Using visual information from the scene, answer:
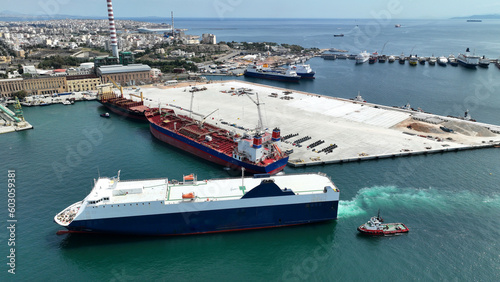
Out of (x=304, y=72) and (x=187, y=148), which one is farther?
(x=304, y=72)

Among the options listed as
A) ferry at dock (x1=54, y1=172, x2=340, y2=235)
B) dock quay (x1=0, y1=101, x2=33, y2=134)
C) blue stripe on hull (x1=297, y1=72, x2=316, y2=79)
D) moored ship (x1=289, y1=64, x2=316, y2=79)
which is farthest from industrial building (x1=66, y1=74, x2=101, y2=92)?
blue stripe on hull (x1=297, y1=72, x2=316, y2=79)

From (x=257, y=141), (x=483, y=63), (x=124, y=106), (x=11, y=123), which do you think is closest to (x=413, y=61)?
(x=483, y=63)

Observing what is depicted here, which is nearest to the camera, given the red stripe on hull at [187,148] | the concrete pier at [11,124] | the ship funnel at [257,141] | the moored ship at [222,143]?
the ship funnel at [257,141]

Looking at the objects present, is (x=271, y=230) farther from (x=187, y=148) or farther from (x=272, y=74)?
(x=272, y=74)

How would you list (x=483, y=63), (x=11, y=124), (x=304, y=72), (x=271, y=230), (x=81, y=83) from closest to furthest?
(x=271, y=230), (x=11, y=124), (x=81, y=83), (x=304, y=72), (x=483, y=63)

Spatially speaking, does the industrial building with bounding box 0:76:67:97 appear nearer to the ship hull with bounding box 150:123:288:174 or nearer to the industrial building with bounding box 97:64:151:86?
the industrial building with bounding box 97:64:151:86

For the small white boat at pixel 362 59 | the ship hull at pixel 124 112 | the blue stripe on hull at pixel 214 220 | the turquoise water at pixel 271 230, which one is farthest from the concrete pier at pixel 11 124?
the small white boat at pixel 362 59

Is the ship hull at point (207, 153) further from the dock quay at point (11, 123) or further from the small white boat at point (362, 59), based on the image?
the small white boat at point (362, 59)
